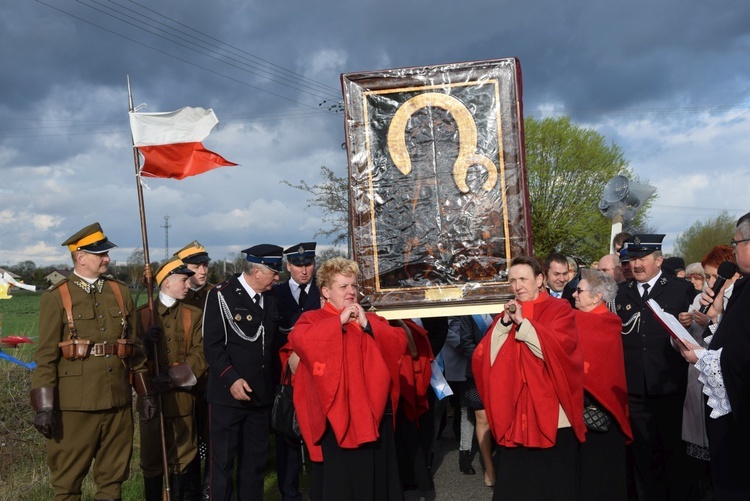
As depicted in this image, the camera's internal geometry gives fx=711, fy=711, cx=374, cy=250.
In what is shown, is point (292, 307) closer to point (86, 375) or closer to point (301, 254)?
point (301, 254)

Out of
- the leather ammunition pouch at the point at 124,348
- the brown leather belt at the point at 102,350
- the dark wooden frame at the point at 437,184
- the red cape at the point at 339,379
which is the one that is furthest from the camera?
the leather ammunition pouch at the point at 124,348

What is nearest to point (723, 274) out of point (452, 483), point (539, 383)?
point (539, 383)

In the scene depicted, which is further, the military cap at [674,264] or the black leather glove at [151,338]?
the military cap at [674,264]

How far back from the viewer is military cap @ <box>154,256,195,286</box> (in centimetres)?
627

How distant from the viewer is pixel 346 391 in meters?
4.41

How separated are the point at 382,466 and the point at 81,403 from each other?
220 centimetres

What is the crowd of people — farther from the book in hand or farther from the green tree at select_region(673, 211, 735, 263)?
the green tree at select_region(673, 211, 735, 263)

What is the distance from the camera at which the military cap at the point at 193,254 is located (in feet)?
22.0

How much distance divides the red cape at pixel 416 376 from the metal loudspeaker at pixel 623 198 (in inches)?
288

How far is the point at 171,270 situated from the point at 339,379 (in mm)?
2552

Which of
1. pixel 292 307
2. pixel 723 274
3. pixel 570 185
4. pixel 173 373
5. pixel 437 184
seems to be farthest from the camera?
pixel 570 185

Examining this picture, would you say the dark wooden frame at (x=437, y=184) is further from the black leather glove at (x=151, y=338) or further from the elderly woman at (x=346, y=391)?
the black leather glove at (x=151, y=338)

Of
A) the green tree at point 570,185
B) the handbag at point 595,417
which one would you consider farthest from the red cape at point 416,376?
the green tree at point 570,185

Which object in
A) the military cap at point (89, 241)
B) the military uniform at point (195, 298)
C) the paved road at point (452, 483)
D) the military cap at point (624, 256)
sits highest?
the military cap at point (89, 241)
